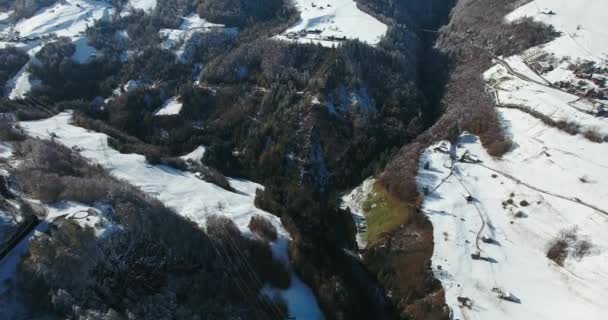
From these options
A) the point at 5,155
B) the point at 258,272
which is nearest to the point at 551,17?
the point at 258,272

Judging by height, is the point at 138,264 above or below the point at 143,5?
below

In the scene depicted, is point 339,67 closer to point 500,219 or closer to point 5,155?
point 500,219

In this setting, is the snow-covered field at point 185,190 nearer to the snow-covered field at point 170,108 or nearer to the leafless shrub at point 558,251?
the snow-covered field at point 170,108

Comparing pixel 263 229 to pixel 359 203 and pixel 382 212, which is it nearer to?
pixel 382 212

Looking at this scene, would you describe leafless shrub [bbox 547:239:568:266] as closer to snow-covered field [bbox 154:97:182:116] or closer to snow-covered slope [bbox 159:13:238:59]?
snow-covered field [bbox 154:97:182:116]

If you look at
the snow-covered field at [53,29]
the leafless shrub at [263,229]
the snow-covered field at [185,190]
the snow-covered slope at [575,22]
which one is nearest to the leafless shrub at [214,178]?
the snow-covered field at [185,190]

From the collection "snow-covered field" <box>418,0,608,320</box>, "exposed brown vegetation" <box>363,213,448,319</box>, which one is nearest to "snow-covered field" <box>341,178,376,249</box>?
"exposed brown vegetation" <box>363,213,448,319</box>

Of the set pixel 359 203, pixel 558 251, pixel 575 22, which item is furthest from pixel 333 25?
pixel 558 251
